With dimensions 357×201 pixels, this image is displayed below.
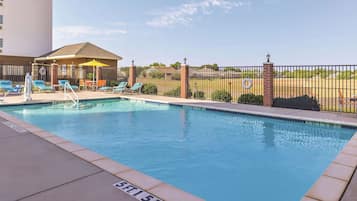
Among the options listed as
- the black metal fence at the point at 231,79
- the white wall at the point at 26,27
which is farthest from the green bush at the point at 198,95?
the white wall at the point at 26,27

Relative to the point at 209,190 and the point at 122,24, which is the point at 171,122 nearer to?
the point at 209,190

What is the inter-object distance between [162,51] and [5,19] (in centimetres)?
1619

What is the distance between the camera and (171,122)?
862 cm

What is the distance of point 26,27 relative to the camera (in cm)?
2697

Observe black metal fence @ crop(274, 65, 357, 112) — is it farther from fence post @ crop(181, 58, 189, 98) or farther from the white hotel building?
the white hotel building

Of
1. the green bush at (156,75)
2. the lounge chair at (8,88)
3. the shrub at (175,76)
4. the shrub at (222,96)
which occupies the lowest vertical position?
the shrub at (222,96)

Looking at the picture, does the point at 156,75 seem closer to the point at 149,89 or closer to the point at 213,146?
the point at 149,89

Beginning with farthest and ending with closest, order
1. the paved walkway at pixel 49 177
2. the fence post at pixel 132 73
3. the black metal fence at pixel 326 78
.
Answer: the fence post at pixel 132 73 → the black metal fence at pixel 326 78 → the paved walkway at pixel 49 177

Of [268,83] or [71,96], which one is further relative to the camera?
[71,96]

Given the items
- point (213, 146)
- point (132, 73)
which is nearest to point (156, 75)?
point (132, 73)

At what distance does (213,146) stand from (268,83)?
19.3 feet

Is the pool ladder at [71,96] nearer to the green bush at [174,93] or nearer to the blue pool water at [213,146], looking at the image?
the blue pool water at [213,146]

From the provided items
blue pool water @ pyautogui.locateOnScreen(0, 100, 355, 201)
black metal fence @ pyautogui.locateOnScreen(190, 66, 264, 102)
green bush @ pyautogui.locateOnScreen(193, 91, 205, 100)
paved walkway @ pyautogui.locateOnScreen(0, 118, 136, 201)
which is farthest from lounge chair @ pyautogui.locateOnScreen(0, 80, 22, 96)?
paved walkway @ pyautogui.locateOnScreen(0, 118, 136, 201)

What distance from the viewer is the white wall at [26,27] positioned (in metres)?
25.8
